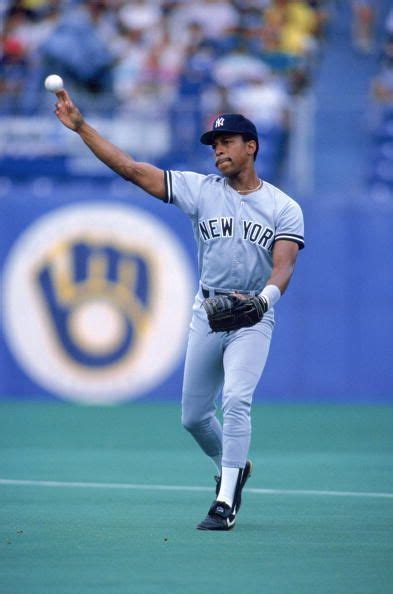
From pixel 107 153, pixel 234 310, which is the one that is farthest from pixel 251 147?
pixel 234 310

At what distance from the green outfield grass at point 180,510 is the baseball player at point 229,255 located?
646 millimetres

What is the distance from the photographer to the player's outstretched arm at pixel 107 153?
7.34 m

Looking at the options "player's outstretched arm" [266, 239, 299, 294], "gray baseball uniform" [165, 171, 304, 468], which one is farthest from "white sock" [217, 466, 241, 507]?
"player's outstretched arm" [266, 239, 299, 294]

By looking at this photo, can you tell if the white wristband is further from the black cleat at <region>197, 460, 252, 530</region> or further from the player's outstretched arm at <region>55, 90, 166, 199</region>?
the black cleat at <region>197, 460, 252, 530</region>

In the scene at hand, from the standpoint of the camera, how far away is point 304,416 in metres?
14.3

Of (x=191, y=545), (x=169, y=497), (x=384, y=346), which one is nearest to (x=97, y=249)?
(x=384, y=346)

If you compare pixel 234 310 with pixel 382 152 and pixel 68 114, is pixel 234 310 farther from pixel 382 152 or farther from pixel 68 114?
pixel 382 152

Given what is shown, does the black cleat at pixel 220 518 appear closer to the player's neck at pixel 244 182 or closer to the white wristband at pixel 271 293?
the white wristband at pixel 271 293

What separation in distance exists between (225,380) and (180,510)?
97 centimetres

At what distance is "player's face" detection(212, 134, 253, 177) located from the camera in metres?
7.59

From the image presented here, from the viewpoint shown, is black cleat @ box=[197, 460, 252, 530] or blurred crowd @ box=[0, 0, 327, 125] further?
blurred crowd @ box=[0, 0, 327, 125]

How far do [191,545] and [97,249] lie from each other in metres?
8.95

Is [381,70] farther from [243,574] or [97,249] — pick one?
[243,574]

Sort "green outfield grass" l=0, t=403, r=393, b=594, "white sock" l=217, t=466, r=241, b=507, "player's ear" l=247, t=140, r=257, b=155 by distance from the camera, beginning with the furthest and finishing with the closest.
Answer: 1. "player's ear" l=247, t=140, r=257, b=155
2. "white sock" l=217, t=466, r=241, b=507
3. "green outfield grass" l=0, t=403, r=393, b=594
